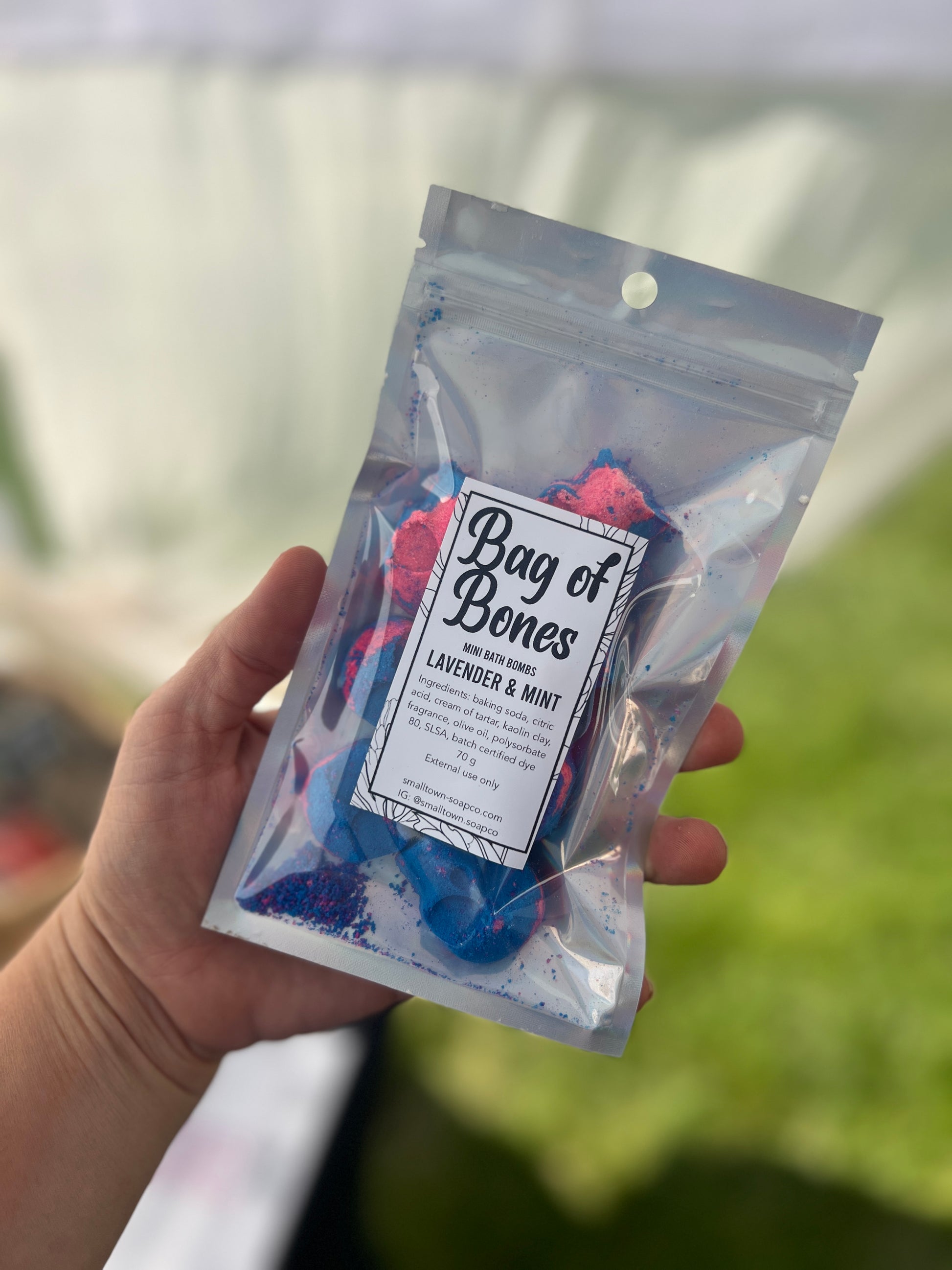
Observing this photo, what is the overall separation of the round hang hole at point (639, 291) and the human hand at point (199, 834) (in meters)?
0.33

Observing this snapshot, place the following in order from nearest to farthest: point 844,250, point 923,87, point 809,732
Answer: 1. point 923,87
2. point 844,250
3. point 809,732

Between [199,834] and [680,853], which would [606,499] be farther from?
[199,834]

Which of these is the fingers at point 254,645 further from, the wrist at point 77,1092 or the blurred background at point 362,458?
the blurred background at point 362,458

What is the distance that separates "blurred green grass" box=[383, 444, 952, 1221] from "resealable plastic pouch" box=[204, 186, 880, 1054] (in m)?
0.78

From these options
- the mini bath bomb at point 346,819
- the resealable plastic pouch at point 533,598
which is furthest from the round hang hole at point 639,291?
the mini bath bomb at point 346,819

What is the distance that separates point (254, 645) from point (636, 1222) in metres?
1.13

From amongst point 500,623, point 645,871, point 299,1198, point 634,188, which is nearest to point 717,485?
point 500,623

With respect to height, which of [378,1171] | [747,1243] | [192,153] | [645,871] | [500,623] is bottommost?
[378,1171]

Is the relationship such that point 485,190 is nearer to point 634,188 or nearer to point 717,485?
point 634,188

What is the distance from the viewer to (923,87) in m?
0.96

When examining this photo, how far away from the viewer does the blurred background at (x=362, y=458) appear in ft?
3.31

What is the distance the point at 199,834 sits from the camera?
2.61ft

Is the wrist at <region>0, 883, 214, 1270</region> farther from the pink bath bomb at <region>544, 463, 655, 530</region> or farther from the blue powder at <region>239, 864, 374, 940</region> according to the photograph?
the pink bath bomb at <region>544, 463, 655, 530</region>

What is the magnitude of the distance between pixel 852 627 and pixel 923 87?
95 centimetres
